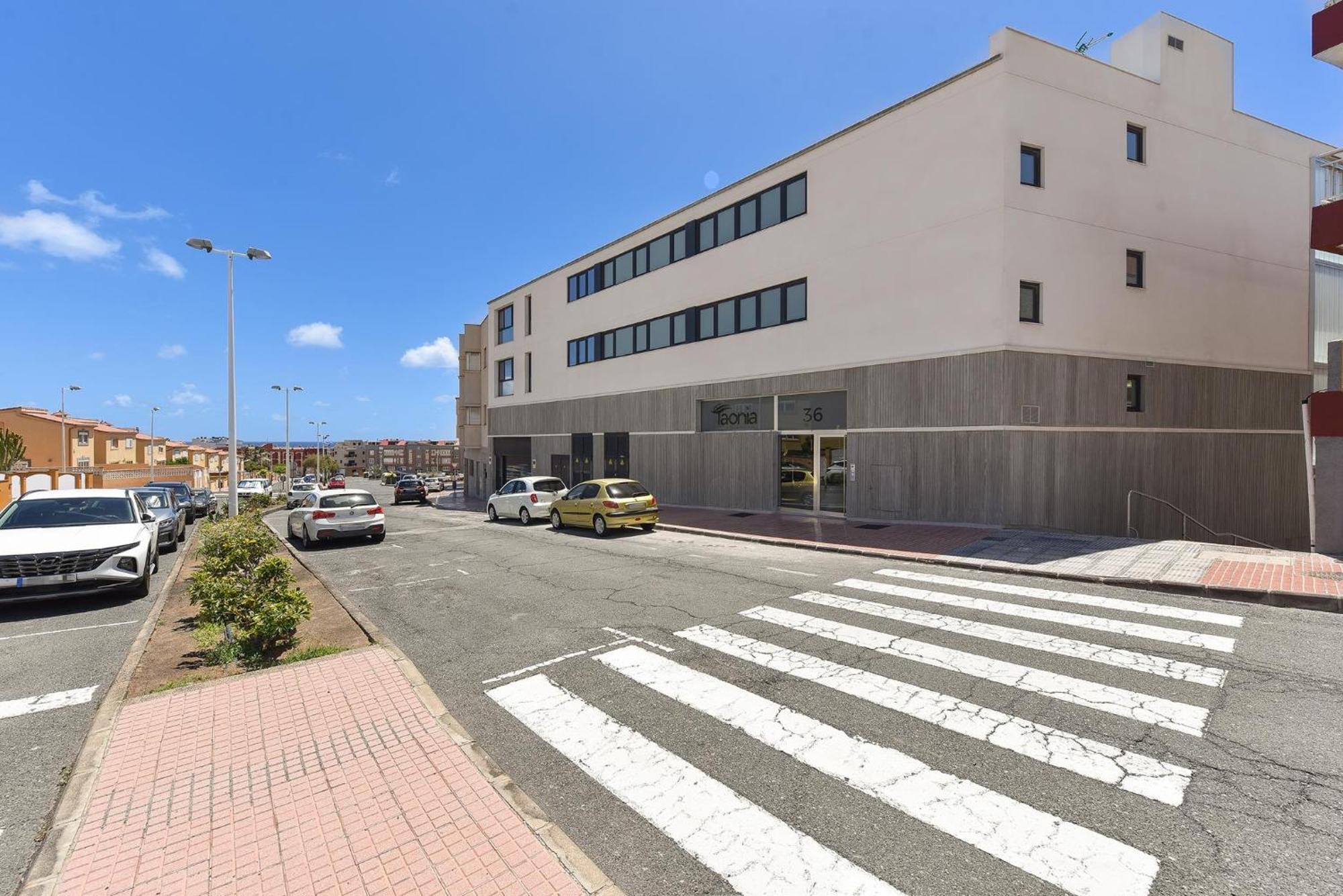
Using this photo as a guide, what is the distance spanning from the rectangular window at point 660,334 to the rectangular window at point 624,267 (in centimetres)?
302

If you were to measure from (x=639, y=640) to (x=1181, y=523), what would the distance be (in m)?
17.4

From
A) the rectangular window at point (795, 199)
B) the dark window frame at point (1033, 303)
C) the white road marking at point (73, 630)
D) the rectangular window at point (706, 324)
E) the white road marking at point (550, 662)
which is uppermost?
the rectangular window at point (795, 199)

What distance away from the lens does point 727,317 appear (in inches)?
832

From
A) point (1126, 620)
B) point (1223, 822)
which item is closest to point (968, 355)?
point (1126, 620)

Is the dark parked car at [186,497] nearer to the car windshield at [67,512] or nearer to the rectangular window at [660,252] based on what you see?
the car windshield at [67,512]

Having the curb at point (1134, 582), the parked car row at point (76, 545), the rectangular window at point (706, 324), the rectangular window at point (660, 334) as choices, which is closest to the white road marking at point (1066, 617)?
the curb at point (1134, 582)

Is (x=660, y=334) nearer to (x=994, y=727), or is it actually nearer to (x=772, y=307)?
(x=772, y=307)

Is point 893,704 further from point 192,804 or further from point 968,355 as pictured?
point 968,355

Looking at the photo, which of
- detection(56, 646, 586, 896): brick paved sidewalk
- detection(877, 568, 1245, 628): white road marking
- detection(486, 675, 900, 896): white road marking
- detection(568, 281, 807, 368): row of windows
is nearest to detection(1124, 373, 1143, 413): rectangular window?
detection(568, 281, 807, 368): row of windows

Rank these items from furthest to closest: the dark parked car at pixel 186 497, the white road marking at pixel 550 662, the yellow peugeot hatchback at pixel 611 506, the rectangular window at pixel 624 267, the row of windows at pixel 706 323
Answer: the rectangular window at pixel 624 267
the dark parked car at pixel 186 497
the row of windows at pixel 706 323
the yellow peugeot hatchback at pixel 611 506
the white road marking at pixel 550 662

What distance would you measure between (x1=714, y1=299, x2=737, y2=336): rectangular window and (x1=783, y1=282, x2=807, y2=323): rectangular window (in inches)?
90.6

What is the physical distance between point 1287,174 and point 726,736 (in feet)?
84.2

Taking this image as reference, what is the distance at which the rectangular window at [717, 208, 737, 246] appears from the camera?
20.9 m

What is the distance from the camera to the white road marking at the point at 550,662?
18.7 ft
